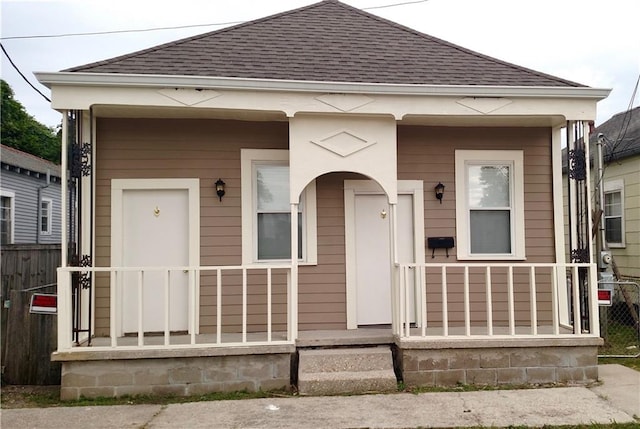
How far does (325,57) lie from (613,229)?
700cm

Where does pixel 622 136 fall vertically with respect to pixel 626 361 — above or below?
above

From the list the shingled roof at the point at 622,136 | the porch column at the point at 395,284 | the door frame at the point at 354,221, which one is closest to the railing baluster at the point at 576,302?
the door frame at the point at 354,221

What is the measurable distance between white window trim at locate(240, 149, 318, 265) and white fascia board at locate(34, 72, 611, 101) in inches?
41.0

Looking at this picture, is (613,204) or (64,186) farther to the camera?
(613,204)

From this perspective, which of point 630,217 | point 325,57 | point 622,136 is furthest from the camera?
point 622,136

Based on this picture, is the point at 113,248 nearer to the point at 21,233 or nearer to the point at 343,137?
the point at 343,137

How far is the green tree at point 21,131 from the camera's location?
2816 centimetres

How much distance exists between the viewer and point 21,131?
95.2ft

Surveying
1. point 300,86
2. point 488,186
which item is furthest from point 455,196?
point 300,86

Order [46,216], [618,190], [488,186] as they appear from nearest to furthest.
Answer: [488,186], [618,190], [46,216]

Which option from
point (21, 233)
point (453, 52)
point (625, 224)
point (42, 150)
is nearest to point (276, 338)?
point (453, 52)

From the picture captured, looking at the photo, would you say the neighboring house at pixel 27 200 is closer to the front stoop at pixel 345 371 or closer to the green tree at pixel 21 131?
the front stoop at pixel 345 371

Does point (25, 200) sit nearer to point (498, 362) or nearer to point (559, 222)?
point (498, 362)

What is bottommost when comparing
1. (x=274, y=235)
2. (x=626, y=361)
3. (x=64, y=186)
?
(x=626, y=361)
